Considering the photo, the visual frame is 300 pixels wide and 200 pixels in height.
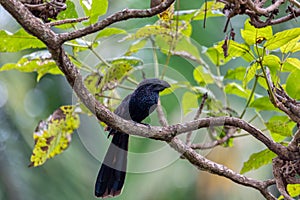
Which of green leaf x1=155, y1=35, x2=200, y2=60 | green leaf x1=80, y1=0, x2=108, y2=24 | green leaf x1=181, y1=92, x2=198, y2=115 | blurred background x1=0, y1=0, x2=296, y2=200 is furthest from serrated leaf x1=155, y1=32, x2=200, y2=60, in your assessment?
blurred background x1=0, y1=0, x2=296, y2=200

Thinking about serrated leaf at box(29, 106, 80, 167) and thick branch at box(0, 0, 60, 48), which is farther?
A: serrated leaf at box(29, 106, 80, 167)

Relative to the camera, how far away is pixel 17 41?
1283mm

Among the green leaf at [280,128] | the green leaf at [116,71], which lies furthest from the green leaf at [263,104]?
the green leaf at [116,71]

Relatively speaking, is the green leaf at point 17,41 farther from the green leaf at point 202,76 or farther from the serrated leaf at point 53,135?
the green leaf at point 202,76

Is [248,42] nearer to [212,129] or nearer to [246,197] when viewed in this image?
[212,129]

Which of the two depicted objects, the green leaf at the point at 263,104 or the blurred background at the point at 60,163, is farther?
the blurred background at the point at 60,163

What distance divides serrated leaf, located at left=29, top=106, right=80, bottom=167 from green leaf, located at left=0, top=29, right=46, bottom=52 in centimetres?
32

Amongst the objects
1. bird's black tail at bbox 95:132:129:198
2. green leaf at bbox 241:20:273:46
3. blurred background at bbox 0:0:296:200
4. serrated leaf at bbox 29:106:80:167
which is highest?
green leaf at bbox 241:20:273:46

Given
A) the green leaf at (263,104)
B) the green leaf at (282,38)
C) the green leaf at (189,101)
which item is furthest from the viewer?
the green leaf at (189,101)

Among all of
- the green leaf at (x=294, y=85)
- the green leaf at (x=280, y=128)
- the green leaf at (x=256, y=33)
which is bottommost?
the green leaf at (x=280, y=128)

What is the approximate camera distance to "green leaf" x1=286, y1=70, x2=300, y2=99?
1235 millimetres

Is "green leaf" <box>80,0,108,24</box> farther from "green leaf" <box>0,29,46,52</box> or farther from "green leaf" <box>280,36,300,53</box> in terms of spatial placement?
"green leaf" <box>280,36,300,53</box>

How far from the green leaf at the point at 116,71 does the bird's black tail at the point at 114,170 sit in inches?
6.4

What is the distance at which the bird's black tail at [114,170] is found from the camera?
4.99 ft
